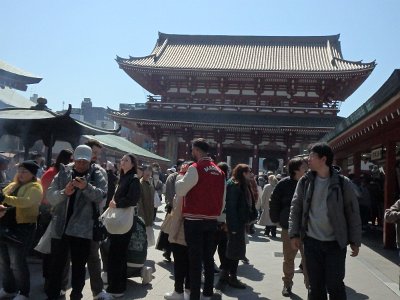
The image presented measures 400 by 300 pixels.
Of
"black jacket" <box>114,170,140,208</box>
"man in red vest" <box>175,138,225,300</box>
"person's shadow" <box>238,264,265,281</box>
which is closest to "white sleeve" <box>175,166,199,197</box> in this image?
"man in red vest" <box>175,138,225,300</box>

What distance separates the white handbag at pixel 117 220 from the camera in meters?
4.55

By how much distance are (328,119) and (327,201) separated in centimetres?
1994

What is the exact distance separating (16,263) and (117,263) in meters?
1.06

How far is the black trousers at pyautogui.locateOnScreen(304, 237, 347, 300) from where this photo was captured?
11.6ft

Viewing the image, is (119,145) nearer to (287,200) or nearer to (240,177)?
(240,177)

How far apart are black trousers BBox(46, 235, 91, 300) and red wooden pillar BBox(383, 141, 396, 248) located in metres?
6.90

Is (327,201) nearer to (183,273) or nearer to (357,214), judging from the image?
(357,214)

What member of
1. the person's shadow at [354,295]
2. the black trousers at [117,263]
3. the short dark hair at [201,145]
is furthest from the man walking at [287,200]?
the black trousers at [117,263]

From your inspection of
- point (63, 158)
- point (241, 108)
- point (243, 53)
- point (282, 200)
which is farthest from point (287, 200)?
point (243, 53)

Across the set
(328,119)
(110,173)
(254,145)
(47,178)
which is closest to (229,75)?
(254,145)

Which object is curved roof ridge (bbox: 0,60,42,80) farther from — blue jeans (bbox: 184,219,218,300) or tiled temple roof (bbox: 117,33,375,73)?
blue jeans (bbox: 184,219,218,300)

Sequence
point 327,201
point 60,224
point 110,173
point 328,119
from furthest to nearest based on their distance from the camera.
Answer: point 328,119 < point 110,173 < point 60,224 < point 327,201

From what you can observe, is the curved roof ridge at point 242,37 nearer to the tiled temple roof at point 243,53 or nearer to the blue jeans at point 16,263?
the tiled temple roof at point 243,53

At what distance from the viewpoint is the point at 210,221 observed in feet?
14.5
